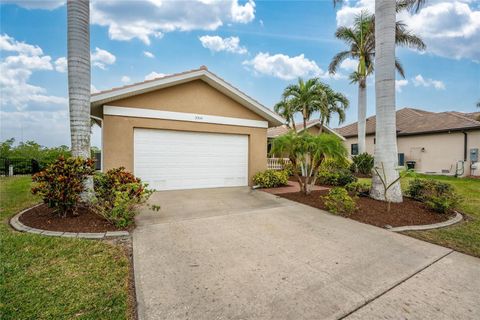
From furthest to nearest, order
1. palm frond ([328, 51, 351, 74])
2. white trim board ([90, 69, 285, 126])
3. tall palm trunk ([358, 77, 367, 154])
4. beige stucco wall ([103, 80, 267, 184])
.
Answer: palm frond ([328, 51, 351, 74]), tall palm trunk ([358, 77, 367, 154]), beige stucco wall ([103, 80, 267, 184]), white trim board ([90, 69, 285, 126])

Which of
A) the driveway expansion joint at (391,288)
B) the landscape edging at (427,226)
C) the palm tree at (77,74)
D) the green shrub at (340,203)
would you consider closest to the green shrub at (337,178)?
the green shrub at (340,203)

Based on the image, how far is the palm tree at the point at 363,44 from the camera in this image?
49.1ft

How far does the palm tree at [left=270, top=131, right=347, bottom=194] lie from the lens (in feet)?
22.4

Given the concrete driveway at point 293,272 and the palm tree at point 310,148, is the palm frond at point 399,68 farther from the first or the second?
the concrete driveway at point 293,272

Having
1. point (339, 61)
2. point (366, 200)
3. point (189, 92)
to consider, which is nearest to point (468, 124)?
point (339, 61)

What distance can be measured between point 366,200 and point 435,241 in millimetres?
2563

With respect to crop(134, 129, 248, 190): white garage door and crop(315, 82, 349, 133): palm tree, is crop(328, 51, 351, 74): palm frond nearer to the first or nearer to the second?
crop(315, 82, 349, 133): palm tree

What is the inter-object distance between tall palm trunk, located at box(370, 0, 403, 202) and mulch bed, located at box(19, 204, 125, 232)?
284 inches

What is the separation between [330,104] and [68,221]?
51.3 ft

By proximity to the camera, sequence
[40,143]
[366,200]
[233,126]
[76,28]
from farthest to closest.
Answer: [40,143] → [233,126] → [366,200] → [76,28]

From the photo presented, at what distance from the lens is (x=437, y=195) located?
6.11m

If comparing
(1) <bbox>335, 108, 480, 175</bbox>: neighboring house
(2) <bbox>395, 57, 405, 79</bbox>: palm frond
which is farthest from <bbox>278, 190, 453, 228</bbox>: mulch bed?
(2) <bbox>395, 57, 405, 79</bbox>: palm frond

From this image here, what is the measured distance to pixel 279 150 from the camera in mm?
7672

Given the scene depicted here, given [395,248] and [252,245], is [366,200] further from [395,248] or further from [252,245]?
[252,245]
